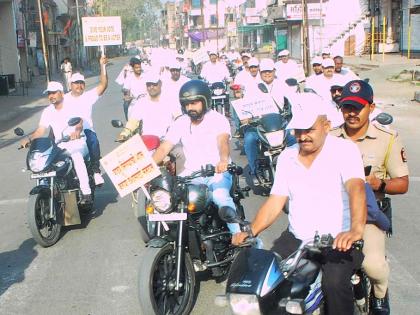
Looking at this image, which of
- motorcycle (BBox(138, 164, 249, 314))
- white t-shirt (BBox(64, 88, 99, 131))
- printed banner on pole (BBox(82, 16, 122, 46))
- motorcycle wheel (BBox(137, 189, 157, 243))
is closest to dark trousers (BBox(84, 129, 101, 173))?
white t-shirt (BBox(64, 88, 99, 131))

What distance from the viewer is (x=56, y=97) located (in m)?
7.94

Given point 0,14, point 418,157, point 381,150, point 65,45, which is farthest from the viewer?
point 65,45

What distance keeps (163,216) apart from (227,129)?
159 cm

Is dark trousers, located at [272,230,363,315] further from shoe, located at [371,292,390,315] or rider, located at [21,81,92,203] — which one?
rider, located at [21,81,92,203]

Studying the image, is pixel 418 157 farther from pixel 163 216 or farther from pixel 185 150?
pixel 163 216

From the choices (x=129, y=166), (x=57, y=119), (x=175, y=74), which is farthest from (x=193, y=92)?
(x=175, y=74)

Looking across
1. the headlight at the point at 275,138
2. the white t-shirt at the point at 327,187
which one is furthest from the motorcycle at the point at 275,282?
the headlight at the point at 275,138

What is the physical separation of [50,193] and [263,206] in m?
3.73

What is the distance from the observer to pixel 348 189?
3.45 metres

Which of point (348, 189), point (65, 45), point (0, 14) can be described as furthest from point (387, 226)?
point (65, 45)

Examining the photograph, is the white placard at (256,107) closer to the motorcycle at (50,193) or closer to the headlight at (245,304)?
the motorcycle at (50,193)

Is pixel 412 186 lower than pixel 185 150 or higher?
lower

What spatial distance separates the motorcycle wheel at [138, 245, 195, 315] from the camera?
4.31 meters

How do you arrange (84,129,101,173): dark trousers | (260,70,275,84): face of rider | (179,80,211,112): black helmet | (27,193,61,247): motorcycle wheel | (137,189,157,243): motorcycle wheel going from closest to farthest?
(179,80,211,112): black helmet
(27,193,61,247): motorcycle wheel
(137,189,157,243): motorcycle wheel
(84,129,101,173): dark trousers
(260,70,275,84): face of rider
